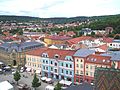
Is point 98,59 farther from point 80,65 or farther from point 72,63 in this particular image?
point 72,63

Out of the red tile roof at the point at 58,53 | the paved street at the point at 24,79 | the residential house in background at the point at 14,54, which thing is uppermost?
the red tile roof at the point at 58,53

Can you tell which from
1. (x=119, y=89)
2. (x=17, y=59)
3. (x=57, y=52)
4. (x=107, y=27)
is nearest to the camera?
(x=119, y=89)

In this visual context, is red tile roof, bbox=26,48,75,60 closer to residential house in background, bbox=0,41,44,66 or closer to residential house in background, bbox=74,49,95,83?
residential house in background, bbox=74,49,95,83

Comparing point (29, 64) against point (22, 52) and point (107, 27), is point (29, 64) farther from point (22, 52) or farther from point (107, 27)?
point (107, 27)

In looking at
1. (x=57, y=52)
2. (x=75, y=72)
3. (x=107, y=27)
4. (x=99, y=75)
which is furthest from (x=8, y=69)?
(x=107, y=27)

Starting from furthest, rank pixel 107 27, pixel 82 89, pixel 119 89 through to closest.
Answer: pixel 107 27 → pixel 82 89 → pixel 119 89

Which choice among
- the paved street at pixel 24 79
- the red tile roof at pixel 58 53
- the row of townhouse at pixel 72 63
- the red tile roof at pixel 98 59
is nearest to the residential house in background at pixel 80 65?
the row of townhouse at pixel 72 63

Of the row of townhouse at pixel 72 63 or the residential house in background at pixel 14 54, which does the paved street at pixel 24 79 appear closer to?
the row of townhouse at pixel 72 63

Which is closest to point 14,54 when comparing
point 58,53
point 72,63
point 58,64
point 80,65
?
point 58,53
